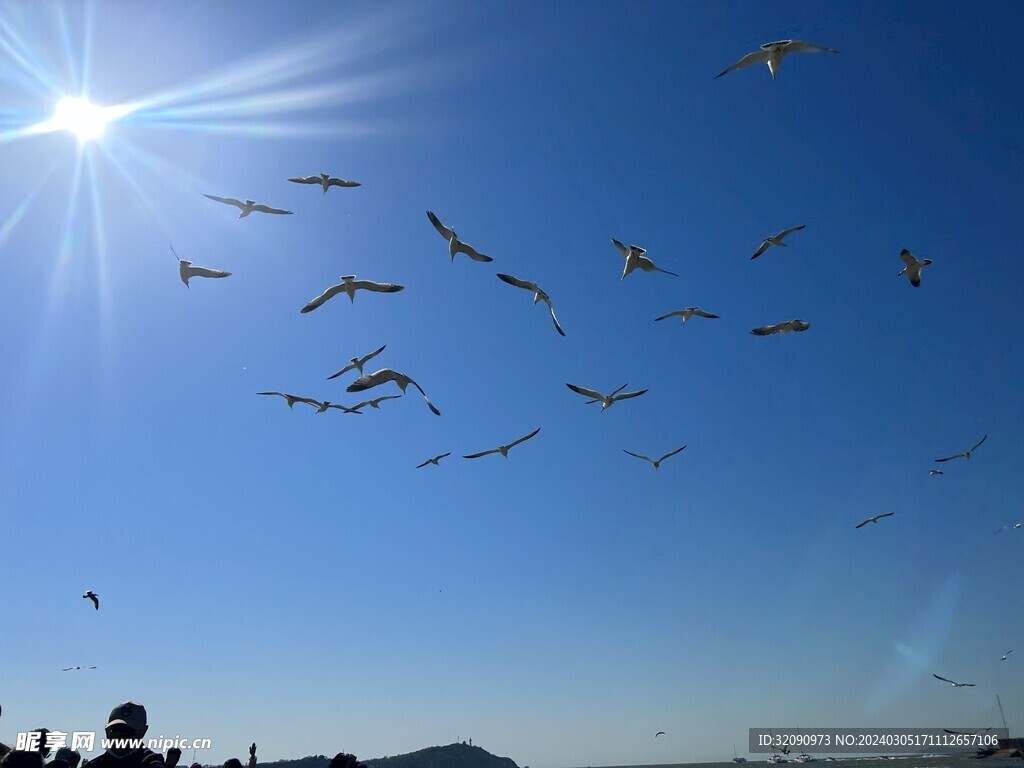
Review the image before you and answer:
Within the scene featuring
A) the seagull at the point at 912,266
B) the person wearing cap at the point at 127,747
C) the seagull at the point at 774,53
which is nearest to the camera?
the person wearing cap at the point at 127,747

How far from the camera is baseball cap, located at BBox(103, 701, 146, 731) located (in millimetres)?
7496

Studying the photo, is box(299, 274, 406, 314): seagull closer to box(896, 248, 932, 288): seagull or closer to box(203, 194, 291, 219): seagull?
box(203, 194, 291, 219): seagull

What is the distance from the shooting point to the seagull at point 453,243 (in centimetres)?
2378

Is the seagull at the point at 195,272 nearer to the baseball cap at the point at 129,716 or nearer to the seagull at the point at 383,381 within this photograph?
the seagull at the point at 383,381

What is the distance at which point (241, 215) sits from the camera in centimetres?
2680

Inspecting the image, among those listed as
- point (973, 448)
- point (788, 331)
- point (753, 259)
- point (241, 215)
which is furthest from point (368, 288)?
point (973, 448)

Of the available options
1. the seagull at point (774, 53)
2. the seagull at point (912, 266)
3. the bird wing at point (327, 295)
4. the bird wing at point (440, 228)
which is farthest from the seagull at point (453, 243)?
the seagull at point (912, 266)

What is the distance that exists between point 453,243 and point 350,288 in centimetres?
441

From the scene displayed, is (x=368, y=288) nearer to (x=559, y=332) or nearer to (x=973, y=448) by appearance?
(x=559, y=332)

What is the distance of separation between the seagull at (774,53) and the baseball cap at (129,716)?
22.7 metres

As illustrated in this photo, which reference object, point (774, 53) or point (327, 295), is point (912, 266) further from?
point (327, 295)

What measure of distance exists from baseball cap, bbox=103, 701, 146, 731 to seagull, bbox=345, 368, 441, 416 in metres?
15.7

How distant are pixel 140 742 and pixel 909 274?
103 ft

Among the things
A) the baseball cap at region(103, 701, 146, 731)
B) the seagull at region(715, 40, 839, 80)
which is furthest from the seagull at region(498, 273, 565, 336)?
the baseball cap at region(103, 701, 146, 731)
